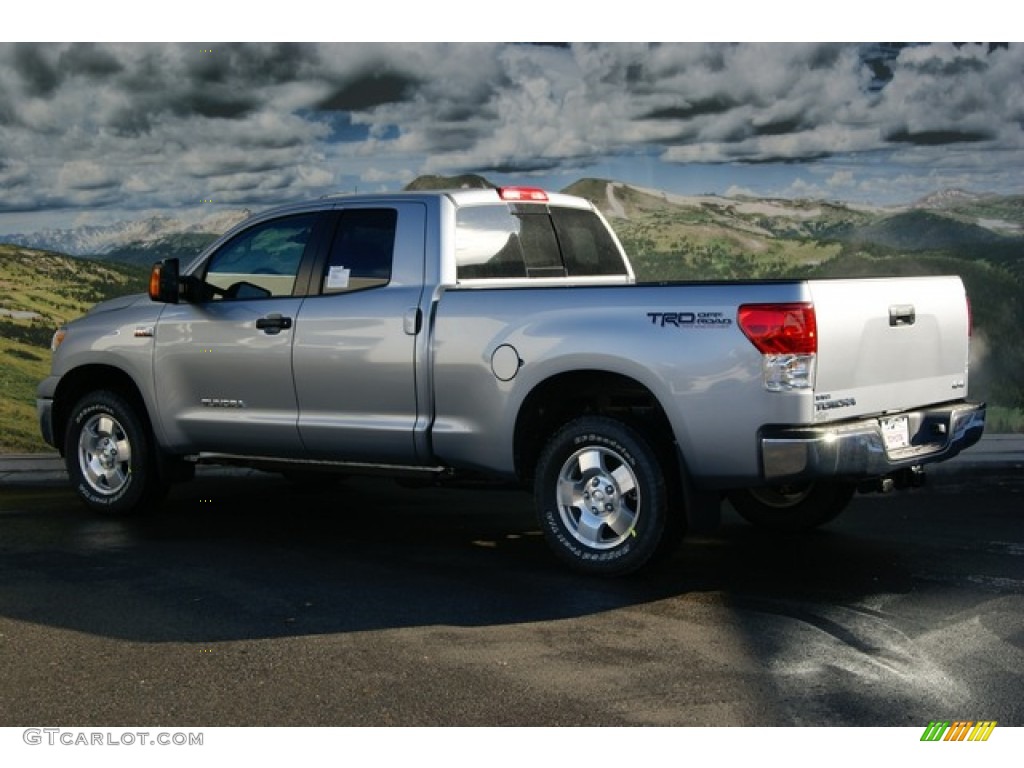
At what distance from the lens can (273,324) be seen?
8.69 metres

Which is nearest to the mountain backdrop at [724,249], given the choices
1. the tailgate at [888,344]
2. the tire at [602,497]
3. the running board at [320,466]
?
the running board at [320,466]

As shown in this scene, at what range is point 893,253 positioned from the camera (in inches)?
569

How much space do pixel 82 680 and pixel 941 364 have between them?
4.52m

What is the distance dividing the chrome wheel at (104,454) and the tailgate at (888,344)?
15.3ft

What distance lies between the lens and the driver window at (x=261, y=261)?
882 cm

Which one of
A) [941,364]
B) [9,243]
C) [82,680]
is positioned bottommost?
[82,680]

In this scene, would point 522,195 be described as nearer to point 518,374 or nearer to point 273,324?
point 518,374

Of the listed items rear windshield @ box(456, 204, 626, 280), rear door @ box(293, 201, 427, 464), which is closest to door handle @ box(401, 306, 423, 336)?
rear door @ box(293, 201, 427, 464)

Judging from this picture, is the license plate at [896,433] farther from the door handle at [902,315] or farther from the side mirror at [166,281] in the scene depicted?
the side mirror at [166,281]

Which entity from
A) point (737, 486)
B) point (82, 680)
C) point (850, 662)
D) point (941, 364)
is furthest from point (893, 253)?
point (82, 680)

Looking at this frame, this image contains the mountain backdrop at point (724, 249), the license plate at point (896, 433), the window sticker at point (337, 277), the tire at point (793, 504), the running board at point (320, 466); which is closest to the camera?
the license plate at point (896, 433)

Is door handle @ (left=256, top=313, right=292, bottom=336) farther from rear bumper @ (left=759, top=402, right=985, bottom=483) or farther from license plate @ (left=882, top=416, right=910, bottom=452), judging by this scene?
license plate @ (left=882, top=416, right=910, bottom=452)

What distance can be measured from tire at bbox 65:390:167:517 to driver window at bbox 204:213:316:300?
3.50ft

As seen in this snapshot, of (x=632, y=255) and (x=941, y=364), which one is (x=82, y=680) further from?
(x=632, y=255)
